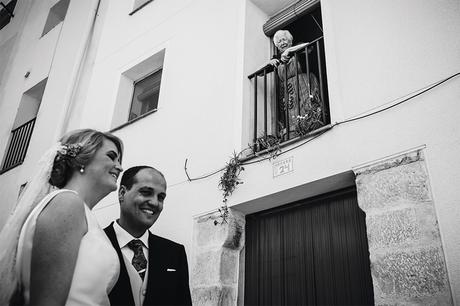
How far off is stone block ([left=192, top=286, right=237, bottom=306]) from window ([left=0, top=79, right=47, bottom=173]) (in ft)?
17.5

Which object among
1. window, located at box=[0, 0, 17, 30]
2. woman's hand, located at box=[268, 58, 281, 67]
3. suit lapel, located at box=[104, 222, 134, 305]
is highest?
window, located at box=[0, 0, 17, 30]

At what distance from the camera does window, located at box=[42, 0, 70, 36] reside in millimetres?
9492

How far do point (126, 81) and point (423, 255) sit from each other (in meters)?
5.43

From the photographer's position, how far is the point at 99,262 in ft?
5.20

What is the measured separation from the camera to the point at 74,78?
23.1 ft

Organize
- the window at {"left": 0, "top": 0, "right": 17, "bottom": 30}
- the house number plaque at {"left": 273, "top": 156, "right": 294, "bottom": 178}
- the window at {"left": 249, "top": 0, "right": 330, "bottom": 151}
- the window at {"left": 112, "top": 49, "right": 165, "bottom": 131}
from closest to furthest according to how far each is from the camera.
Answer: the house number plaque at {"left": 273, "top": 156, "right": 294, "bottom": 178}
the window at {"left": 249, "top": 0, "right": 330, "bottom": 151}
the window at {"left": 112, "top": 49, "right": 165, "bottom": 131}
the window at {"left": 0, "top": 0, "right": 17, "bottom": 30}

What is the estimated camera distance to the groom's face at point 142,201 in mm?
3055

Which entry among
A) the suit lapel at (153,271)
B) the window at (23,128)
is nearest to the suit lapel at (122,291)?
the suit lapel at (153,271)

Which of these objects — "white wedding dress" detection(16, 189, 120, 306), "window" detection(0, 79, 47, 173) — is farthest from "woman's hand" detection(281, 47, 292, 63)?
"window" detection(0, 79, 47, 173)

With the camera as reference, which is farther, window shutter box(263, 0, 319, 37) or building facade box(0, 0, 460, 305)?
window shutter box(263, 0, 319, 37)

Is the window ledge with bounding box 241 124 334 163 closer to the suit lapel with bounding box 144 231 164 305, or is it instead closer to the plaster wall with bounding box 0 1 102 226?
the suit lapel with bounding box 144 231 164 305

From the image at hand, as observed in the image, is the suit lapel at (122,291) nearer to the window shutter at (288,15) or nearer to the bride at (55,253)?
the bride at (55,253)

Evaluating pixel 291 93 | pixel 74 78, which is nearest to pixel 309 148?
pixel 291 93

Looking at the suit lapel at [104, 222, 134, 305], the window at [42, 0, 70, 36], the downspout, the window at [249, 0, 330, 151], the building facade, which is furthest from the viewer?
the window at [42, 0, 70, 36]
